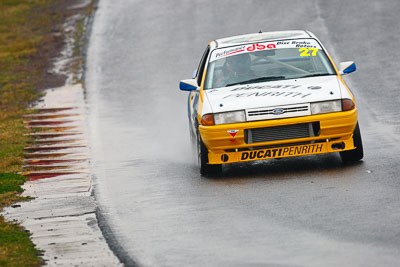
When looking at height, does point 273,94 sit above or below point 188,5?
above

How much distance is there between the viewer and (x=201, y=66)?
1257cm

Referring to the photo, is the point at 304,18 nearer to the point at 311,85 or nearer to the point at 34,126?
the point at 34,126

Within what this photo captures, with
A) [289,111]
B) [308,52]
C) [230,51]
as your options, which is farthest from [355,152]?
[230,51]

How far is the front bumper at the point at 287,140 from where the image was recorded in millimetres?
10180

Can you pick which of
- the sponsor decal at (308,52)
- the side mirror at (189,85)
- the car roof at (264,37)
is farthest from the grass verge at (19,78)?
the sponsor decal at (308,52)

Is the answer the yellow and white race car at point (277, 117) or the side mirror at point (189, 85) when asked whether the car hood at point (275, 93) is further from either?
the side mirror at point (189, 85)

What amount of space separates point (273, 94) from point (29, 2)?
70.8 feet

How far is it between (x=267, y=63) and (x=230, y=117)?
4.78 ft

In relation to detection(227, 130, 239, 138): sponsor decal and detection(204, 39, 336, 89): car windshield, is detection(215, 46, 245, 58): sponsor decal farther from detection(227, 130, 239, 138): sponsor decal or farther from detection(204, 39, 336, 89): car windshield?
detection(227, 130, 239, 138): sponsor decal

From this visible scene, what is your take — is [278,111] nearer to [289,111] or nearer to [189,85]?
[289,111]

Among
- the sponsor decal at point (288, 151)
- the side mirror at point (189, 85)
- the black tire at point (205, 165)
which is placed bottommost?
the black tire at point (205, 165)

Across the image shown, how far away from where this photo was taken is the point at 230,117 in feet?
33.9

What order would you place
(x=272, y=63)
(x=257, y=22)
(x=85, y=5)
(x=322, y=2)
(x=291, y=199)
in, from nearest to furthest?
(x=291, y=199) < (x=272, y=63) < (x=257, y=22) < (x=322, y=2) < (x=85, y=5)

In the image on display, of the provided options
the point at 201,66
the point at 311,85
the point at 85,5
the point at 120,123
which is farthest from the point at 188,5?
the point at 311,85
